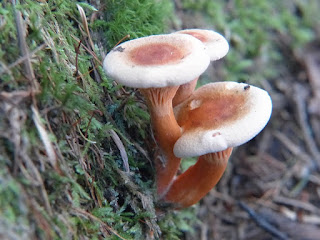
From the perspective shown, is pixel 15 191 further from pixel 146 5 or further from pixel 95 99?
pixel 146 5

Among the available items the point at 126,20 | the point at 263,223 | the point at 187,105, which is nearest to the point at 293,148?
the point at 263,223

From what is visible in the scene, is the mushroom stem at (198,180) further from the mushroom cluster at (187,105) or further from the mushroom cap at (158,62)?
the mushroom cap at (158,62)

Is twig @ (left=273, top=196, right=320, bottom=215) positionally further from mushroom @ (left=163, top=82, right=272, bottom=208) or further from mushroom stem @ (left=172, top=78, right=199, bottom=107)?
mushroom stem @ (left=172, top=78, right=199, bottom=107)

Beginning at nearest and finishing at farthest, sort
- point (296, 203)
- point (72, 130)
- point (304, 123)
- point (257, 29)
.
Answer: point (72, 130), point (296, 203), point (304, 123), point (257, 29)

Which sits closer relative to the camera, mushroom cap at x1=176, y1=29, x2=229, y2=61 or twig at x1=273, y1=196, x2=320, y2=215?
mushroom cap at x1=176, y1=29, x2=229, y2=61

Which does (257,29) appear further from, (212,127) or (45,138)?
(45,138)

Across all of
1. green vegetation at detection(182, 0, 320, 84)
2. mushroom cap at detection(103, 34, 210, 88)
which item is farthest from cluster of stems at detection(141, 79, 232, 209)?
green vegetation at detection(182, 0, 320, 84)

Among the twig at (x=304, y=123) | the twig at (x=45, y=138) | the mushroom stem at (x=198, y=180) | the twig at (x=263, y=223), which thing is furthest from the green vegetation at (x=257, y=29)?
the twig at (x=45, y=138)
